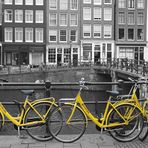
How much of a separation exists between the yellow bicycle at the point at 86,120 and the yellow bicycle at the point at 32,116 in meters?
0.17

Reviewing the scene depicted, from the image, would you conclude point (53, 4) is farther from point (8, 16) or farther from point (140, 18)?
point (140, 18)

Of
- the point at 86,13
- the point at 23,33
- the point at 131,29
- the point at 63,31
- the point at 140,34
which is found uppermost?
the point at 86,13

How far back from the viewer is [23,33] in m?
57.6

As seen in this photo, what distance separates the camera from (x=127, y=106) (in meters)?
6.65

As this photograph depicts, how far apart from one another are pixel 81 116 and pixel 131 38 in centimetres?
5579

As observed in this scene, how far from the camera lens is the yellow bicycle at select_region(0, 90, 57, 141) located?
6488mm

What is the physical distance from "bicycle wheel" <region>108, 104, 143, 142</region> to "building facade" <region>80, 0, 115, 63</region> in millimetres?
53137

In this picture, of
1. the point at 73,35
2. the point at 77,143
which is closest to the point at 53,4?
the point at 73,35

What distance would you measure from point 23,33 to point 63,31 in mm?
6228

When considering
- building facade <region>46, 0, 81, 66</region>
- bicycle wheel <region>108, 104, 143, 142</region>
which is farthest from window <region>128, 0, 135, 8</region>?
bicycle wheel <region>108, 104, 143, 142</region>

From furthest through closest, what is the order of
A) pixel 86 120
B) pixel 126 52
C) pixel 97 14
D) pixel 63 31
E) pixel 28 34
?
pixel 126 52
pixel 97 14
pixel 63 31
pixel 28 34
pixel 86 120

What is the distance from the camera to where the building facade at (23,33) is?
57438mm

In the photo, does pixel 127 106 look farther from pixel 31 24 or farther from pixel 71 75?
pixel 31 24

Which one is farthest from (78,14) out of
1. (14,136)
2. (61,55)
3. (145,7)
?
(14,136)
